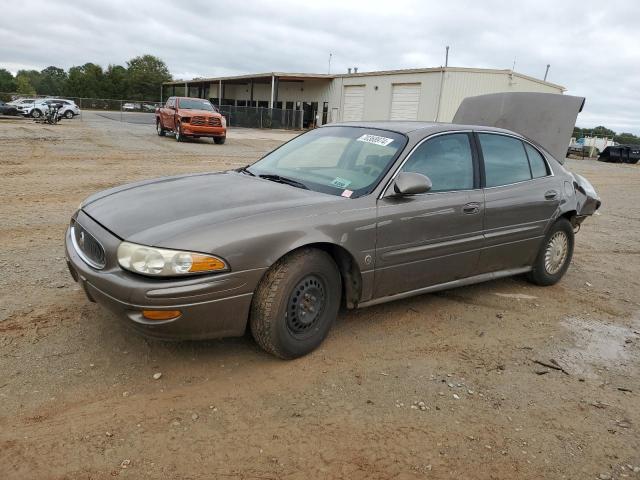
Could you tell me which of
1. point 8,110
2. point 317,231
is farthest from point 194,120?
point 8,110

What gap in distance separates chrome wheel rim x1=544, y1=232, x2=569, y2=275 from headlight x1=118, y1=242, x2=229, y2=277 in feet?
11.9

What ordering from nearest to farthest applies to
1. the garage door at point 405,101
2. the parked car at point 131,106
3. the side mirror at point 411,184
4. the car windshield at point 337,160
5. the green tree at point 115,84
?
the side mirror at point 411,184 → the car windshield at point 337,160 → the garage door at point 405,101 → the parked car at point 131,106 → the green tree at point 115,84

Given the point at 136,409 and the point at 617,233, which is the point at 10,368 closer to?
the point at 136,409

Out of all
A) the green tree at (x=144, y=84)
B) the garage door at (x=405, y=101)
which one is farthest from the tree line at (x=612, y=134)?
the green tree at (x=144, y=84)

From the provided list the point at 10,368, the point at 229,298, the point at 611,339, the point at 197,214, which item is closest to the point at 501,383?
the point at 611,339

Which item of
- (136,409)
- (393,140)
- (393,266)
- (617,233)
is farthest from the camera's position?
(617,233)

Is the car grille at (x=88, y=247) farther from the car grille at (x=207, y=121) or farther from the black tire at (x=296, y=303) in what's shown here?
the car grille at (x=207, y=121)

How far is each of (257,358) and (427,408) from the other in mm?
1138

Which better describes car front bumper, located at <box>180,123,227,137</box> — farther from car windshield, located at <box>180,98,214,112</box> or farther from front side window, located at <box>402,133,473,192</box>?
front side window, located at <box>402,133,473,192</box>

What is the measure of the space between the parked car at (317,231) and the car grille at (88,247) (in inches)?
0.5

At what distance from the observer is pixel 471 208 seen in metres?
4.14

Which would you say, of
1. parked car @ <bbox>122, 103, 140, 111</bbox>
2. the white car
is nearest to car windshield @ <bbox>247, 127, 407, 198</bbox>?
the white car

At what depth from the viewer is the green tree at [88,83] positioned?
84688mm

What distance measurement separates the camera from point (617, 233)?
8.33m
